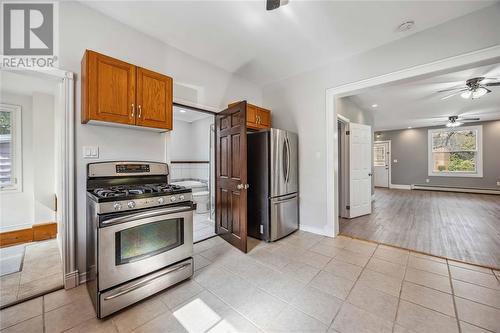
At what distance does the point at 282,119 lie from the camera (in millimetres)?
3869

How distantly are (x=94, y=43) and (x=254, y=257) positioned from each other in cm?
303

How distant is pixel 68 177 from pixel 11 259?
5.33ft

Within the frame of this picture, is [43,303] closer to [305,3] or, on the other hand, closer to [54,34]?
[54,34]

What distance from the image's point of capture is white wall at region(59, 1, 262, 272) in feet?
6.59

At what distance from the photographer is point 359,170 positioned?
15.0 ft

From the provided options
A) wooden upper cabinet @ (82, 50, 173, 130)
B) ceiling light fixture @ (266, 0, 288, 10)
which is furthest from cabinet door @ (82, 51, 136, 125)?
ceiling light fixture @ (266, 0, 288, 10)

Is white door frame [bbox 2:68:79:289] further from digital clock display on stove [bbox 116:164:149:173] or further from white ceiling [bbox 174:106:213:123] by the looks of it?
white ceiling [bbox 174:106:213:123]

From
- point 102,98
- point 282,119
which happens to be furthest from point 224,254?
point 282,119

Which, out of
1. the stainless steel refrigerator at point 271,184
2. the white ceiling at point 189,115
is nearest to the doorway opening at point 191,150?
the white ceiling at point 189,115

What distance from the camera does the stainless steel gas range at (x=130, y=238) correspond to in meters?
1.57

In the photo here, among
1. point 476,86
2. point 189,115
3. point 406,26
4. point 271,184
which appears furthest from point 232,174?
point 476,86

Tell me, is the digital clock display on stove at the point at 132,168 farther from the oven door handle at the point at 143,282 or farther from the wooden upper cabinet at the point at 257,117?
the wooden upper cabinet at the point at 257,117

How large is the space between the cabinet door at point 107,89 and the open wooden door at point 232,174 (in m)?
1.24

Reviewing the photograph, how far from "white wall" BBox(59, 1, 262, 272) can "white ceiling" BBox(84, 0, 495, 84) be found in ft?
0.39
